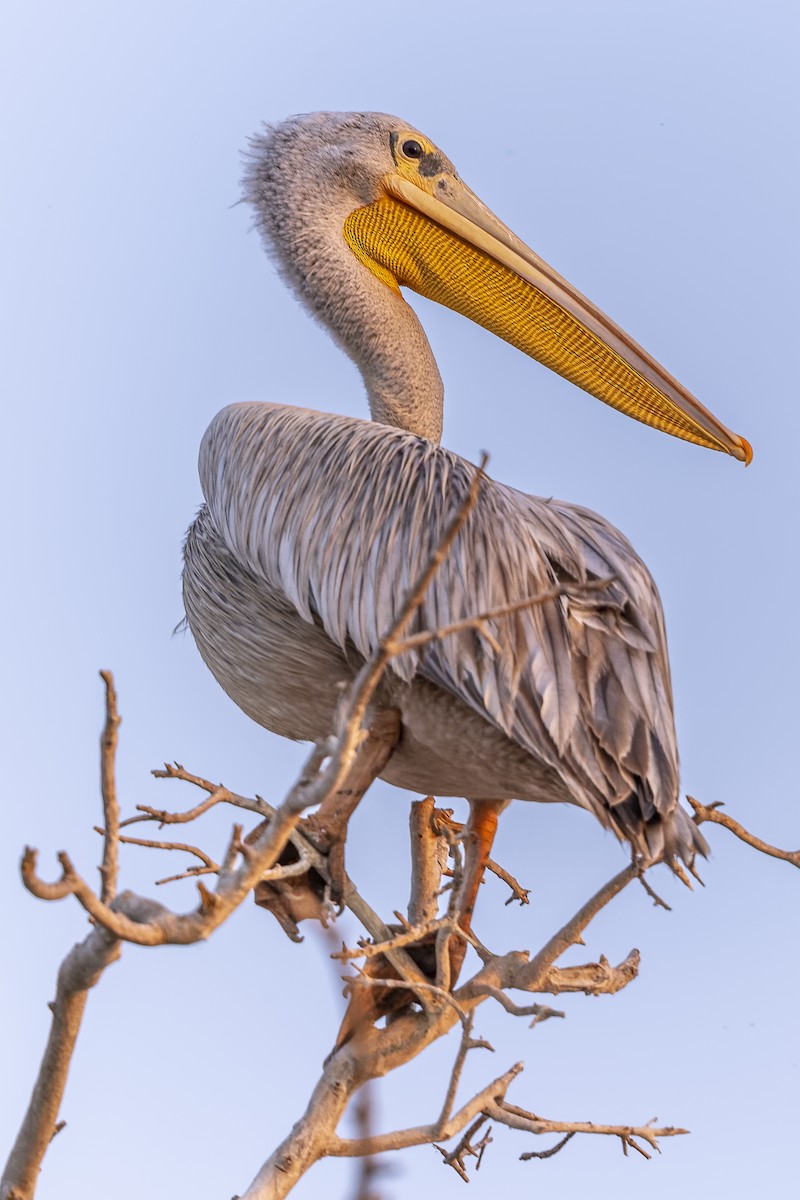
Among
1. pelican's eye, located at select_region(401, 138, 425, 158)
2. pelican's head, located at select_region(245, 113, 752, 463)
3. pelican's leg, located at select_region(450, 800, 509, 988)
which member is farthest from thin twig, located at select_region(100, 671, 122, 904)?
pelican's eye, located at select_region(401, 138, 425, 158)

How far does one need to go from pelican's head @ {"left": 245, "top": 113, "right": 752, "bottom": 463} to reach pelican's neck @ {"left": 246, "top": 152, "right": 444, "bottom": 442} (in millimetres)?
17

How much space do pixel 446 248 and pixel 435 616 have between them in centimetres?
214

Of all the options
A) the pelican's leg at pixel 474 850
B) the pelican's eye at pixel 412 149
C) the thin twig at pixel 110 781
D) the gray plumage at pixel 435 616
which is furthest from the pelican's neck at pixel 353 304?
the thin twig at pixel 110 781

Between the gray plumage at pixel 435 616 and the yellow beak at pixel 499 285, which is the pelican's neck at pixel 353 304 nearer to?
the yellow beak at pixel 499 285

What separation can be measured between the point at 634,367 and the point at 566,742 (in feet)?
6.37

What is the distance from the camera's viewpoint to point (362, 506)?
366cm

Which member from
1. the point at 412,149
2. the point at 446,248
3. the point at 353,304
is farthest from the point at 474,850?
the point at 412,149

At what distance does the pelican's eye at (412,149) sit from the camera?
5.09 metres

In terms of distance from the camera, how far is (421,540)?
353 centimetres

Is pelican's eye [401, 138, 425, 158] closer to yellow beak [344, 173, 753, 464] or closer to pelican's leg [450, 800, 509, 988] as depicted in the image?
yellow beak [344, 173, 753, 464]

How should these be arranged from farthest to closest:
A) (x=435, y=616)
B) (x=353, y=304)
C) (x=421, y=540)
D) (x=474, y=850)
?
(x=353, y=304) < (x=474, y=850) < (x=421, y=540) < (x=435, y=616)

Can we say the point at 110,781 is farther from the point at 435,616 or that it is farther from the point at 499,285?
the point at 499,285

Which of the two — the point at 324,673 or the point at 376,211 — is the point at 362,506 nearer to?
the point at 324,673

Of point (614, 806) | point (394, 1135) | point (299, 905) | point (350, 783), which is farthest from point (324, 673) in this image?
point (394, 1135)
